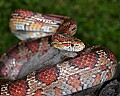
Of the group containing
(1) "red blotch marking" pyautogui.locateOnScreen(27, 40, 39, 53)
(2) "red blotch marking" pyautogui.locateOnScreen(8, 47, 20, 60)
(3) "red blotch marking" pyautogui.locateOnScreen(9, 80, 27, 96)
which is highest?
(1) "red blotch marking" pyautogui.locateOnScreen(27, 40, 39, 53)

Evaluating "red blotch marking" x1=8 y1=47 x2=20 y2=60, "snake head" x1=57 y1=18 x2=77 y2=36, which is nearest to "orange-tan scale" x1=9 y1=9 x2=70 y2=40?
"red blotch marking" x1=8 y1=47 x2=20 y2=60

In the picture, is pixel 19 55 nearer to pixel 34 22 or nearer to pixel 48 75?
pixel 34 22

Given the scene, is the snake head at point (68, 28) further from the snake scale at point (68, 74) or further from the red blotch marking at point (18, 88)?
the red blotch marking at point (18, 88)

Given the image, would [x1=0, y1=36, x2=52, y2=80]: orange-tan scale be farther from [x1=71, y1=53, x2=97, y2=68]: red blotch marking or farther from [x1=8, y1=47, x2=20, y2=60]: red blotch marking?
[x1=71, y1=53, x2=97, y2=68]: red blotch marking

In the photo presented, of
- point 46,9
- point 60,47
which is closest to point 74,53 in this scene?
point 60,47

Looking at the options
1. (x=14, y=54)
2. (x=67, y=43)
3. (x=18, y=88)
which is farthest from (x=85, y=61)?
(x=14, y=54)
